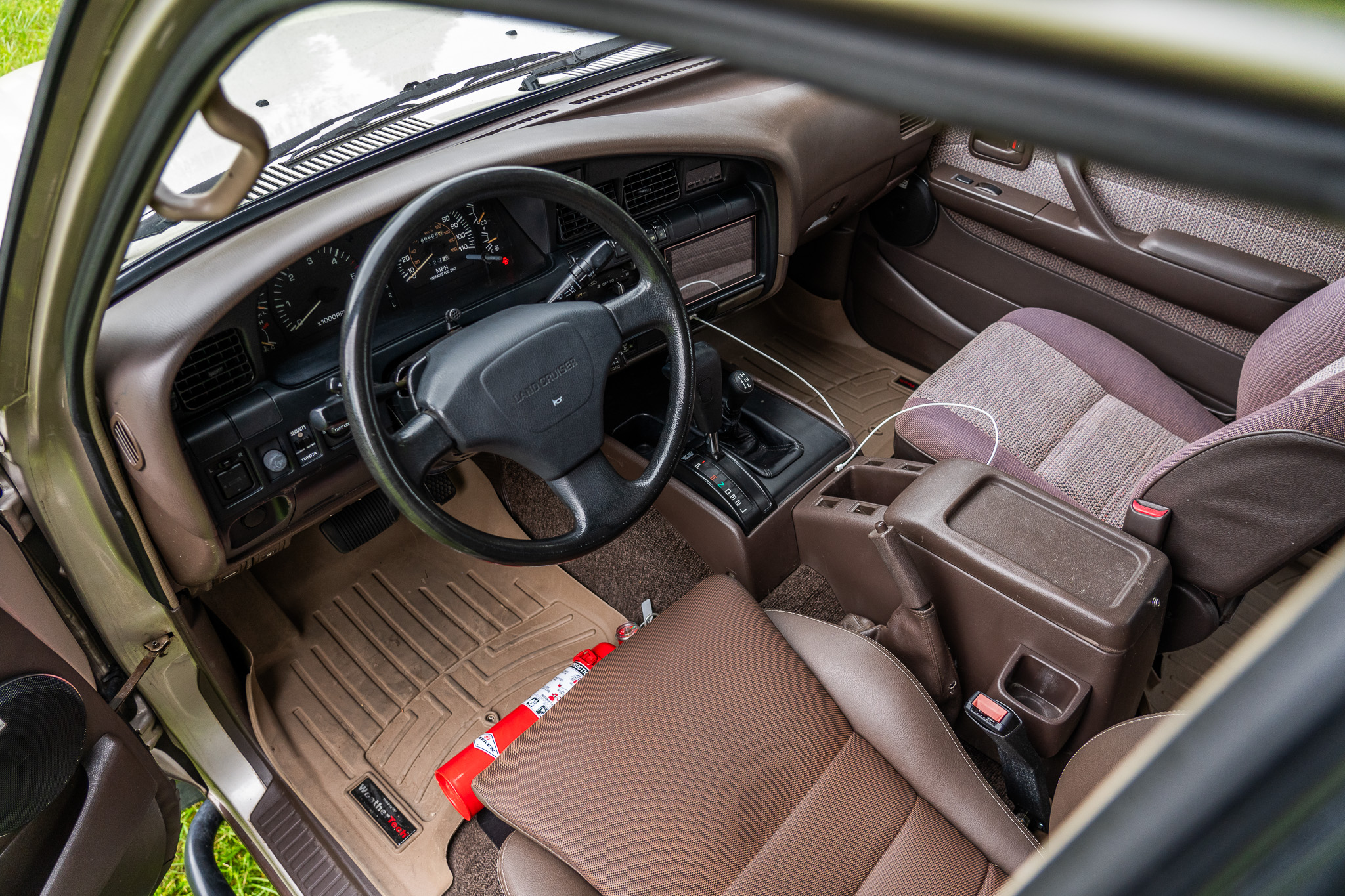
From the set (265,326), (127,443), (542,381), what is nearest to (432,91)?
(265,326)

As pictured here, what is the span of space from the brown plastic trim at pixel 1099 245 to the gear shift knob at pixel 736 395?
81 cm

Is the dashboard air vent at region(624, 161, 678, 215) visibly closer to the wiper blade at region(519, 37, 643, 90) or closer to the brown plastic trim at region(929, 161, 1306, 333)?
the wiper blade at region(519, 37, 643, 90)

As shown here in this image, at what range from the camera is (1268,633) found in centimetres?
26

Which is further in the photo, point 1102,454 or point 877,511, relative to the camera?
point 1102,454

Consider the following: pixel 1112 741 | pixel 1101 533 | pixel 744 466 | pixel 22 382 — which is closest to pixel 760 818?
pixel 1112 741

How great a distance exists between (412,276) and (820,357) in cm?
147

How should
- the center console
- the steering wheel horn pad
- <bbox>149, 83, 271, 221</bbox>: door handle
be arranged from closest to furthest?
<bbox>149, 83, 271, 221</bbox>: door handle < the steering wheel horn pad < the center console

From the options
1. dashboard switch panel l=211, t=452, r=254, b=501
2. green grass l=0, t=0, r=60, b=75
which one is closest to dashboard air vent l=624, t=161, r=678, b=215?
A: dashboard switch panel l=211, t=452, r=254, b=501

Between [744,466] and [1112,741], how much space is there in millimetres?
974

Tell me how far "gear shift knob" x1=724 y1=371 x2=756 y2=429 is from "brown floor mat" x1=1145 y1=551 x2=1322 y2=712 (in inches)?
38.5

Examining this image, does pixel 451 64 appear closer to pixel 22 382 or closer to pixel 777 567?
pixel 22 382

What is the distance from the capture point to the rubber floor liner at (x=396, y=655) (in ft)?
5.43

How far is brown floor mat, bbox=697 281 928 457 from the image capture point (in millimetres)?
2436

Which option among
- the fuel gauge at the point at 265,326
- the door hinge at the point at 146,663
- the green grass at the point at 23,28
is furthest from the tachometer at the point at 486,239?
the green grass at the point at 23,28
